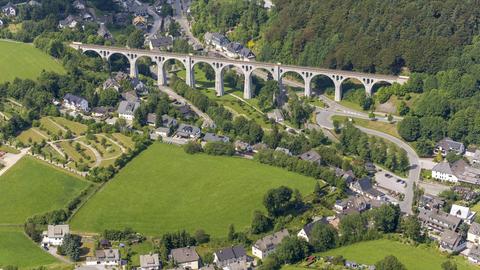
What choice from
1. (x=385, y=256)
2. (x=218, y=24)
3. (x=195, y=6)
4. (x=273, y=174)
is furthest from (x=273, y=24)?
(x=385, y=256)

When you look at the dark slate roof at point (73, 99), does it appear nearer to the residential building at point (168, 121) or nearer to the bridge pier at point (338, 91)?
the residential building at point (168, 121)

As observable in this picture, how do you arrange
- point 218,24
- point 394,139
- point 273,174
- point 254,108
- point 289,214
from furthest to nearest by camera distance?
point 218,24
point 254,108
point 394,139
point 273,174
point 289,214

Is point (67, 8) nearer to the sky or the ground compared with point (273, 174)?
nearer to the sky

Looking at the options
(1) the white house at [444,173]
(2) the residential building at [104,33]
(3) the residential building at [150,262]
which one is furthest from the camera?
(2) the residential building at [104,33]

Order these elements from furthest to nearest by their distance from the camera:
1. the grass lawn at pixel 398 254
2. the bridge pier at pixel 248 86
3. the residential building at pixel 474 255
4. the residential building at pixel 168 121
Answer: the bridge pier at pixel 248 86 < the residential building at pixel 168 121 < the residential building at pixel 474 255 < the grass lawn at pixel 398 254

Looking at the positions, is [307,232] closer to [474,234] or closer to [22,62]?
[474,234]

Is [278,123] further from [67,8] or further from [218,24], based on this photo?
[67,8]

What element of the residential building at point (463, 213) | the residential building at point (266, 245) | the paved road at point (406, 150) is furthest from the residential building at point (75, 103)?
the residential building at point (463, 213)
